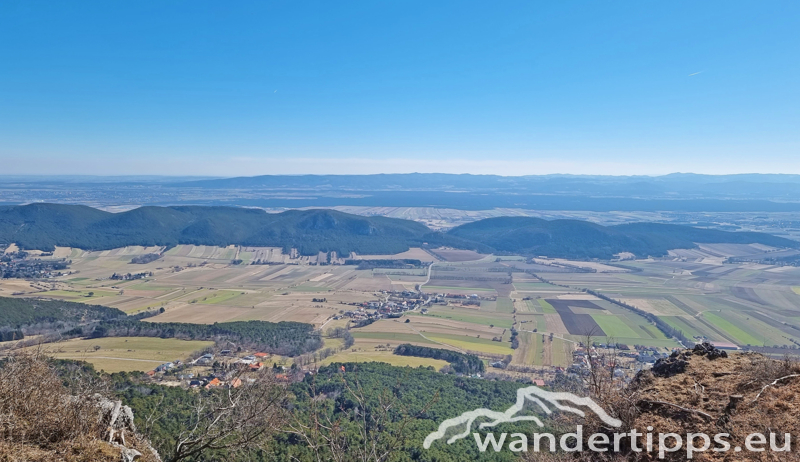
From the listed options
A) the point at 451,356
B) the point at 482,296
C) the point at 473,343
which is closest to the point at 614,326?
the point at 473,343

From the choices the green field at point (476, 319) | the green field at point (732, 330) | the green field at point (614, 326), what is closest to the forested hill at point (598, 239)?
the green field at point (732, 330)

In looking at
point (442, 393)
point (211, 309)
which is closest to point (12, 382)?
point (442, 393)

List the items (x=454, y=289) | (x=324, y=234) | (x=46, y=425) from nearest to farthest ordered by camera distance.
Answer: (x=46, y=425), (x=454, y=289), (x=324, y=234)

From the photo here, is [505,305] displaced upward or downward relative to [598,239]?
downward

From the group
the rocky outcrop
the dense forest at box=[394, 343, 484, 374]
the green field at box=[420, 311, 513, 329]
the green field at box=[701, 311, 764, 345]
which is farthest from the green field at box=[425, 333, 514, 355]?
the rocky outcrop

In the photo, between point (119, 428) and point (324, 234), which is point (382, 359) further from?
point (324, 234)

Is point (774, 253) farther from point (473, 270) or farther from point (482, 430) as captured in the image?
point (482, 430)

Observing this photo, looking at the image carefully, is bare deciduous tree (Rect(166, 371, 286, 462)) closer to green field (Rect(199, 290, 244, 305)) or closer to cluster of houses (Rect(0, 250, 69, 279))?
green field (Rect(199, 290, 244, 305))
